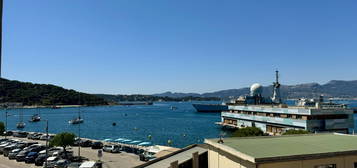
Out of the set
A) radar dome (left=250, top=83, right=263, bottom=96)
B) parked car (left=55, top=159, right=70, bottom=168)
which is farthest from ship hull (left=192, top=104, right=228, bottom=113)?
parked car (left=55, top=159, right=70, bottom=168)

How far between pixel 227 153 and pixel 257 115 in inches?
2547

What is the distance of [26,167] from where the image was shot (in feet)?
105

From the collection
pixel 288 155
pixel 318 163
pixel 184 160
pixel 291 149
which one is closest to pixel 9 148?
pixel 184 160

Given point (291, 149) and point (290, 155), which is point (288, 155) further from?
point (291, 149)

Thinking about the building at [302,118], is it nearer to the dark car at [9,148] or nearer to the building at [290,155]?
the building at [290,155]

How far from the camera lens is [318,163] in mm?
12367

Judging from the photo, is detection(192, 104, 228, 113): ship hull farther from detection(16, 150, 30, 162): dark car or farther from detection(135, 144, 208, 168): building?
detection(135, 144, 208, 168): building

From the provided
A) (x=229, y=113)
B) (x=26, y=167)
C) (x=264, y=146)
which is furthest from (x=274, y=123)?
(x=264, y=146)

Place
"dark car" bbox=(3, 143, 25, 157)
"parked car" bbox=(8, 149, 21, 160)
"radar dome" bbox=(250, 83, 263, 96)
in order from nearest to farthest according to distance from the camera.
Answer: "parked car" bbox=(8, 149, 21, 160) → "dark car" bbox=(3, 143, 25, 157) → "radar dome" bbox=(250, 83, 263, 96)

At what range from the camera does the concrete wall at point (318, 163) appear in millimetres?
11747

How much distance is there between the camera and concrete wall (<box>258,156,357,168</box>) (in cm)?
1175

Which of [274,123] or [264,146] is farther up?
[264,146]

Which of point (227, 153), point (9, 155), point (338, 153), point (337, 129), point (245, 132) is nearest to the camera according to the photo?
point (338, 153)

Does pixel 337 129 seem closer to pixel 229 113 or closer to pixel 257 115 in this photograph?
pixel 257 115
